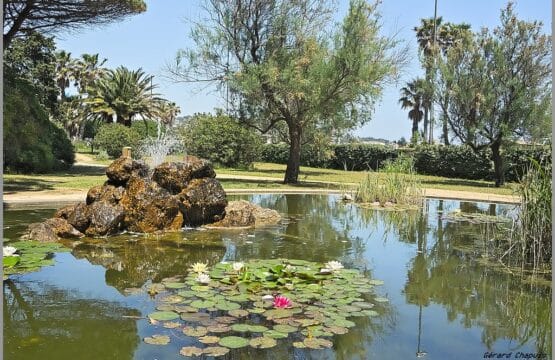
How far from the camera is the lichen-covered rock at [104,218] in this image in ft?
23.9

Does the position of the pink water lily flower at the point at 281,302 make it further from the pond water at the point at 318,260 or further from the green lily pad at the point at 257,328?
the pond water at the point at 318,260

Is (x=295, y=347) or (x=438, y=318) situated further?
(x=438, y=318)

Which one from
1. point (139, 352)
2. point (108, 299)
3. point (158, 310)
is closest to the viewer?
point (139, 352)

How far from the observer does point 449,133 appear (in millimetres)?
22078

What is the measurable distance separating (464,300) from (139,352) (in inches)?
118

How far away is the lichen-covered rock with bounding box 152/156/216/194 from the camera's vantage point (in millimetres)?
8617

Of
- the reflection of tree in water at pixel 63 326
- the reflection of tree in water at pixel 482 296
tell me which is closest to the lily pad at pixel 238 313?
the reflection of tree in water at pixel 63 326

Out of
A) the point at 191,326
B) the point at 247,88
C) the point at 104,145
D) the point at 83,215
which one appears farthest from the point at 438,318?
the point at 104,145

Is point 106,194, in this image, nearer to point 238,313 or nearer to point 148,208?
point 148,208

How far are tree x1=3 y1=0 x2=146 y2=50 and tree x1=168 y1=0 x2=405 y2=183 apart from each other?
379 centimetres

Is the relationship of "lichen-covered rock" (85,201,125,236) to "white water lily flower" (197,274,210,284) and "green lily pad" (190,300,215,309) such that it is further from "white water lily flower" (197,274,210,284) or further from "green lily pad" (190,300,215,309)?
"green lily pad" (190,300,215,309)

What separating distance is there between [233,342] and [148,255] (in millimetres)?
3177

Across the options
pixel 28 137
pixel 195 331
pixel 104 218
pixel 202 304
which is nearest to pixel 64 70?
pixel 28 137

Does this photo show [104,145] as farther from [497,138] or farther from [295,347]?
[295,347]
